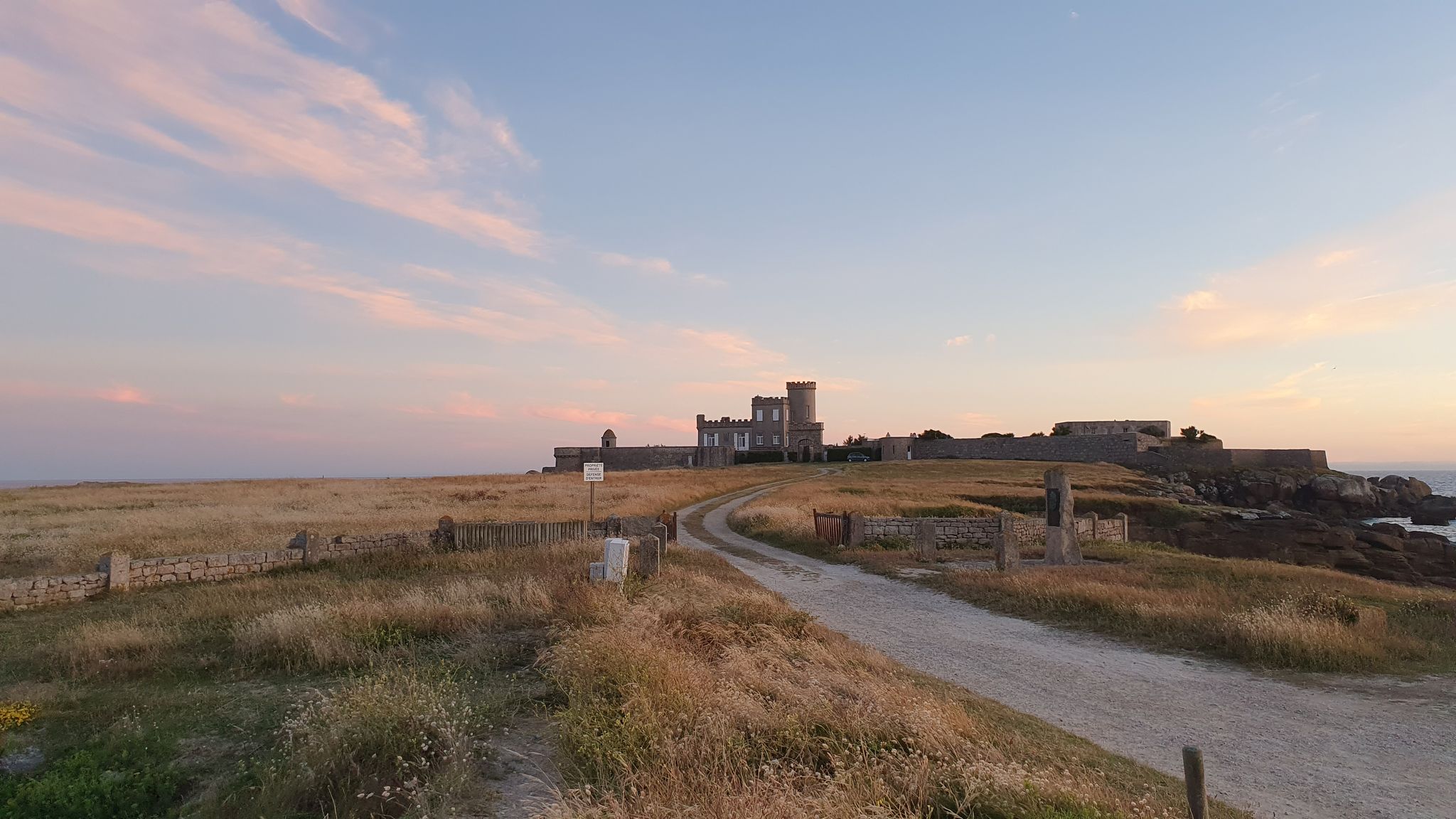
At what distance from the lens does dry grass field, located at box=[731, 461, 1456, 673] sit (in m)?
10.9

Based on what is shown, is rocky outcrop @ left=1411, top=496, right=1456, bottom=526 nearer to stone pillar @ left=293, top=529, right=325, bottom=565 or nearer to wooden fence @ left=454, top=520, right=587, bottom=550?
wooden fence @ left=454, top=520, right=587, bottom=550

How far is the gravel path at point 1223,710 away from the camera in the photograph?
22.3 ft

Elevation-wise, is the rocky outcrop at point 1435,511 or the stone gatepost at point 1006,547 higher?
the stone gatepost at point 1006,547

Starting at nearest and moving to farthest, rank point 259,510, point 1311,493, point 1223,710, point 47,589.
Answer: point 1223,710
point 47,589
point 259,510
point 1311,493

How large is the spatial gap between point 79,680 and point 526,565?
8362mm

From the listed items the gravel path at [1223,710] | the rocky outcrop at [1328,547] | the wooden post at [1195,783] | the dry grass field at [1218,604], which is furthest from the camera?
the rocky outcrop at [1328,547]

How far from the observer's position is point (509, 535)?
21.0m

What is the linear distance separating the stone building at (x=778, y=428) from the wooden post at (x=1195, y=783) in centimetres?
7917

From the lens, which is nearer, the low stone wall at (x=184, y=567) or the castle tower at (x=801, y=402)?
the low stone wall at (x=184, y=567)

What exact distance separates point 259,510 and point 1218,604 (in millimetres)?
33851

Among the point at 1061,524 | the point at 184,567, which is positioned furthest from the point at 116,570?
the point at 1061,524

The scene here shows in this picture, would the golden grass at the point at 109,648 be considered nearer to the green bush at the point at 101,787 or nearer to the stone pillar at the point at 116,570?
the green bush at the point at 101,787

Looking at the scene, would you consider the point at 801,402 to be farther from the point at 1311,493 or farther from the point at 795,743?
the point at 795,743

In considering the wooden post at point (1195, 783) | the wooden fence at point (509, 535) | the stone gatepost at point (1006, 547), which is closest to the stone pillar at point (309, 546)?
the wooden fence at point (509, 535)
